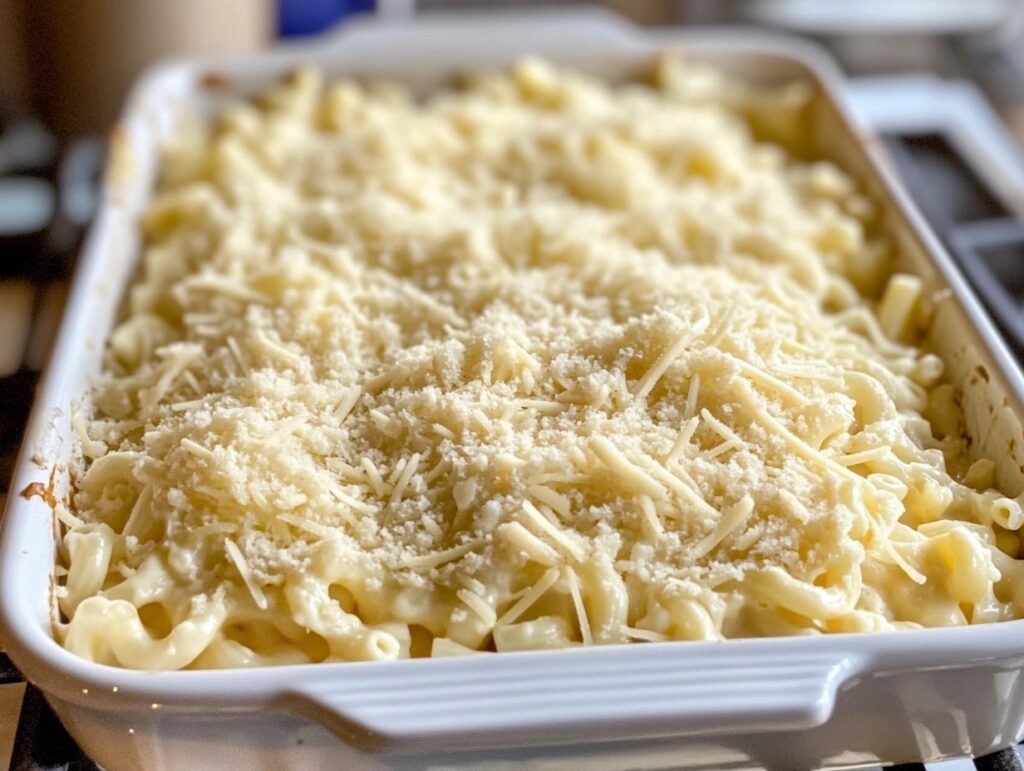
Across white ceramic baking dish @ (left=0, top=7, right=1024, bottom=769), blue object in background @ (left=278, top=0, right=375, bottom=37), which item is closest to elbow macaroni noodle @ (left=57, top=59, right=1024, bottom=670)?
white ceramic baking dish @ (left=0, top=7, right=1024, bottom=769)

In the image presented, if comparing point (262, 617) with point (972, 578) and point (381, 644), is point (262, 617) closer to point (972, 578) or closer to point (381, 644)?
point (381, 644)

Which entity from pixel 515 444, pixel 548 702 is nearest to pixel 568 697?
pixel 548 702

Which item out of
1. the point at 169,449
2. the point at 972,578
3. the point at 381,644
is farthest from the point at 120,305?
the point at 972,578

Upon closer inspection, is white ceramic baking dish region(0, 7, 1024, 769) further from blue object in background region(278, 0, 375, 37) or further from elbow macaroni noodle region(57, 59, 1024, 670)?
blue object in background region(278, 0, 375, 37)

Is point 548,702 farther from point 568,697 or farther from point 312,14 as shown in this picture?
point 312,14

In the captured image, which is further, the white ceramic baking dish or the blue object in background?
the blue object in background

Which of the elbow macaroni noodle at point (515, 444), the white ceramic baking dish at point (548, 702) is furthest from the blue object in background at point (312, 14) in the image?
the white ceramic baking dish at point (548, 702)
